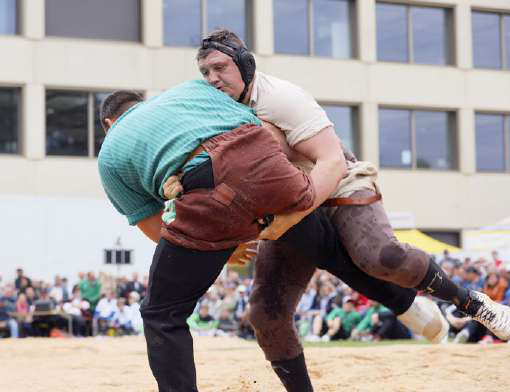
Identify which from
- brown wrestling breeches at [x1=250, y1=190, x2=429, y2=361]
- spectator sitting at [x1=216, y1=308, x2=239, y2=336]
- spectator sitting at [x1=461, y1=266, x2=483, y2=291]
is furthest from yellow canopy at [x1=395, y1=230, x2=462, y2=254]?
brown wrestling breeches at [x1=250, y1=190, x2=429, y2=361]

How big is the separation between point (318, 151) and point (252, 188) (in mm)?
473

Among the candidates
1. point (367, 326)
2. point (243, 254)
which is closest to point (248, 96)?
point (243, 254)

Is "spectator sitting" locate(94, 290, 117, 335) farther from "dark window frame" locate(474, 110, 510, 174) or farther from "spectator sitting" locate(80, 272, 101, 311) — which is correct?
"dark window frame" locate(474, 110, 510, 174)

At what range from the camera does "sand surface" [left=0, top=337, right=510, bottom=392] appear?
5.97 m

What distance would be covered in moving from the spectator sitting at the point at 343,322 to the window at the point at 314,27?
39.8ft

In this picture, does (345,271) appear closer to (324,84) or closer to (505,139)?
(324,84)

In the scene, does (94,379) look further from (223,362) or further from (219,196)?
(219,196)

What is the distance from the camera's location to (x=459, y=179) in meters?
27.0

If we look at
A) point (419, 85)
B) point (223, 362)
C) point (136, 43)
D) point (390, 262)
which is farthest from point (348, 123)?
point (390, 262)

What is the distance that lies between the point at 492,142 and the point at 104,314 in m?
15.3

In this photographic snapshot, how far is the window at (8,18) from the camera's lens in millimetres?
22688

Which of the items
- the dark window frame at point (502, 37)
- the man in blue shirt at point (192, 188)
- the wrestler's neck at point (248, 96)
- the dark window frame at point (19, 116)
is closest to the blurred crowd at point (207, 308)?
the dark window frame at point (19, 116)

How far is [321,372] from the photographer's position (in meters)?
6.66

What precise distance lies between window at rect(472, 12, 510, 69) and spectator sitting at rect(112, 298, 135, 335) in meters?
15.5
